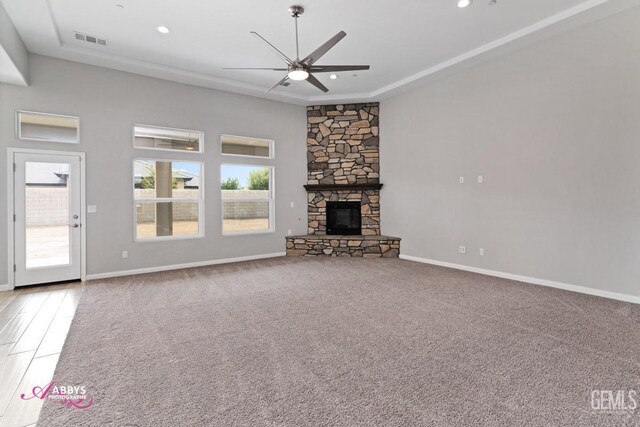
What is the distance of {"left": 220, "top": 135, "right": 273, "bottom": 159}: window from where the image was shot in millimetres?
6395

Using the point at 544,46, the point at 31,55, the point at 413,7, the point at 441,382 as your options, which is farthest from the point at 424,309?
the point at 31,55

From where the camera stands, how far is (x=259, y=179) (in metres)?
6.87

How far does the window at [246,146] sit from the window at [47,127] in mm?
2381

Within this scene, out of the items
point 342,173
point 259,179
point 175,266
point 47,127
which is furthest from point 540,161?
point 47,127

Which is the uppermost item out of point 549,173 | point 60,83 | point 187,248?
point 60,83

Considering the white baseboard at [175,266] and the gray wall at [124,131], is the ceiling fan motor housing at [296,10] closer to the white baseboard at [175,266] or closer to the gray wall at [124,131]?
the gray wall at [124,131]

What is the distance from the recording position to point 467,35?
14.4 ft

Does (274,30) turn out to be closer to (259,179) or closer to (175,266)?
(259,179)

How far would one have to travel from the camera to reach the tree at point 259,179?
677 cm

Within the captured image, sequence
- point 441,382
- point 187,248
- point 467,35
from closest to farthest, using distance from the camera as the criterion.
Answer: point 441,382, point 467,35, point 187,248

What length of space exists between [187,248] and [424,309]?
445 cm

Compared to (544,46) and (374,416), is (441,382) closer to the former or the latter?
(374,416)

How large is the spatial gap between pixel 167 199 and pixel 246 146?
1.97 meters

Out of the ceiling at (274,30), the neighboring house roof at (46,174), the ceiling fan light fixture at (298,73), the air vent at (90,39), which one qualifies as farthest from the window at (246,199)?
the ceiling fan light fixture at (298,73)
